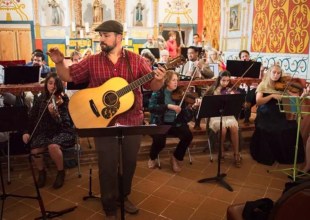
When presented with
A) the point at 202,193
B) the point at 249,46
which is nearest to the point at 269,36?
the point at 249,46

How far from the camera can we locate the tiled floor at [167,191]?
313 cm

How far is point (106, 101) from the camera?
260 centimetres

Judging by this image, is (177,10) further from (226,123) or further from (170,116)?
(170,116)

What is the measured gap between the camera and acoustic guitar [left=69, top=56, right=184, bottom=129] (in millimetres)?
2578

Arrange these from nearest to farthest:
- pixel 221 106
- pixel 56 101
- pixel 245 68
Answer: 1. pixel 221 106
2. pixel 56 101
3. pixel 245 68

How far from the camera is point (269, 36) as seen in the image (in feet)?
25.3

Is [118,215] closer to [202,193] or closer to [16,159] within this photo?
[202,193]

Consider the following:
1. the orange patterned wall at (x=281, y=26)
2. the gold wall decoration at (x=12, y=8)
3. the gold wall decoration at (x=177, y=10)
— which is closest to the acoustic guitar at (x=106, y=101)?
the orange patterned wall at (x=281, y=26)

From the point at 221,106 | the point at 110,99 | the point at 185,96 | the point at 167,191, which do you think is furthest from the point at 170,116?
the point at 110,99

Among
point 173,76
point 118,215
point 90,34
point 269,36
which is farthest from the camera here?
point 90,34

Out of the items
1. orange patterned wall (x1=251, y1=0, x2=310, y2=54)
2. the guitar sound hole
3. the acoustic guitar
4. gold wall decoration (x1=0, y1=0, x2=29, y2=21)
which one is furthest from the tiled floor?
gold wall decoration (x1=0, y1=0, x2=29, y2=21)

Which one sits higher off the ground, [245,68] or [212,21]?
[212,21]

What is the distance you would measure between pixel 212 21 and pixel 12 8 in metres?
7.33

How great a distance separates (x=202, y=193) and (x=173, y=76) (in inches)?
62.3
